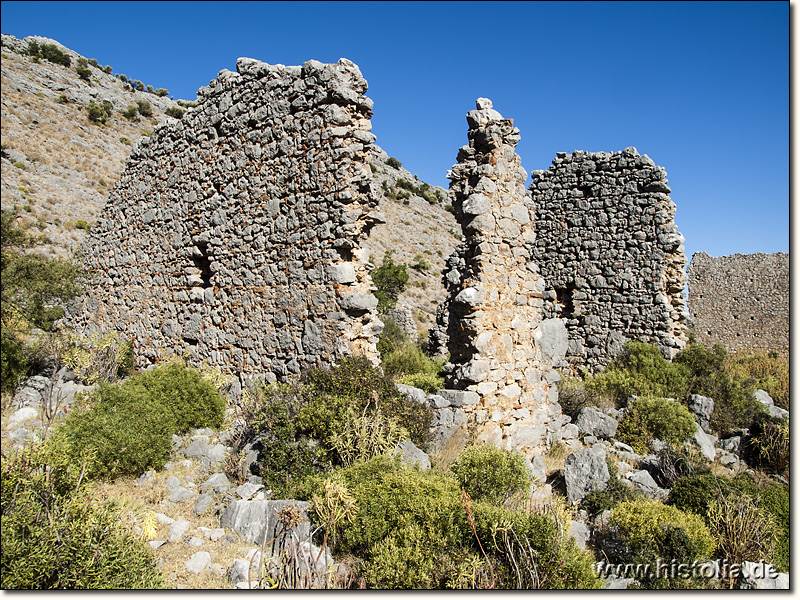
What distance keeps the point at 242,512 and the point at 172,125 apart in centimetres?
788

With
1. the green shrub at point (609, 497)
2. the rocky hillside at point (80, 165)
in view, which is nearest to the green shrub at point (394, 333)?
the rocky hillside at point (80, 165)

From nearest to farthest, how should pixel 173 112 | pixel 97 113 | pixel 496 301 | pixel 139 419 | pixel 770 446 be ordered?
1. pixel 139 419
2. pixel 496 301
3. pixel 770 446
4. pixel 97 113
5. pixel 173 112

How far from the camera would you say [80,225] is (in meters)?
21.2

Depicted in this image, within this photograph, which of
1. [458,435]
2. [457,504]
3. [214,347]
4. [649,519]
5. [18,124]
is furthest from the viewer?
[18,124]

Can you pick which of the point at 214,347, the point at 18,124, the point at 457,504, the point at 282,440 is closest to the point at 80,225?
the point at 18,124

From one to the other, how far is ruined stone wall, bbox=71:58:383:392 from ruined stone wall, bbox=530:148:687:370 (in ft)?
23.6

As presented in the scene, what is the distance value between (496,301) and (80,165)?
26.7 m

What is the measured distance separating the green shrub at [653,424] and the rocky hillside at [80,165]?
35.1 ft

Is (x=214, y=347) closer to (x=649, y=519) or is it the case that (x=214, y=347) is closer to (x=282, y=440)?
(x=282, y=440)

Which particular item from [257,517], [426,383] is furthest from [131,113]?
[257,517]

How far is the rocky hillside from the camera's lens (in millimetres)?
22000

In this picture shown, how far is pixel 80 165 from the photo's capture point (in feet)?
87.8

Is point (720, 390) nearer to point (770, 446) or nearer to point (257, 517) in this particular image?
point (770, 446)

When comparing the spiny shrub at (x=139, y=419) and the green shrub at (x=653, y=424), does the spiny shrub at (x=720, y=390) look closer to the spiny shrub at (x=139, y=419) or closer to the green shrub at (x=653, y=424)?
the green shrub at (x=653, y=424)
